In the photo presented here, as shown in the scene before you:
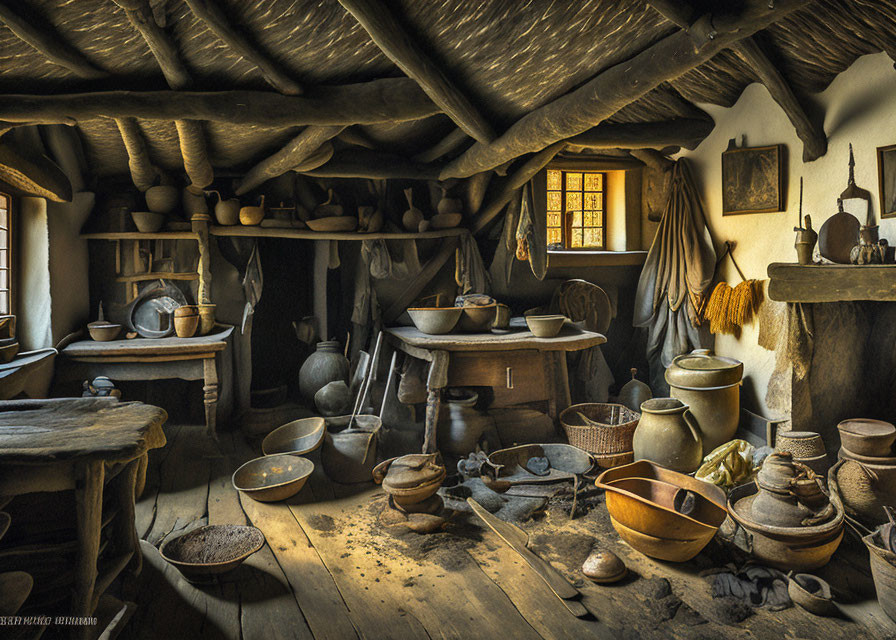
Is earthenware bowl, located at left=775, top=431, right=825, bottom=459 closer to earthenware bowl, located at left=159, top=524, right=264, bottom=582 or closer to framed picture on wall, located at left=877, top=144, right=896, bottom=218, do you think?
framed picture on wall, located at left=877, top=144, right=896, bottom=218

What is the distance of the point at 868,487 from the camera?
3383mm

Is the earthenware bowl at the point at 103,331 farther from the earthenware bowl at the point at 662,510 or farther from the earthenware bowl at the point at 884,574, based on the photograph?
the earthenware bowl at the point at 884,574

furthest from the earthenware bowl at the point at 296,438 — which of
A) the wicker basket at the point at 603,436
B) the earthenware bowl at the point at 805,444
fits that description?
the earthenware bowl at the point at 805,444

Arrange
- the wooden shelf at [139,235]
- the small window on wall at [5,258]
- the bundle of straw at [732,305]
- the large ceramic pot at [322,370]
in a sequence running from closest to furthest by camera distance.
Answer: the small window on wall at [5,258], the wooden shelf at [139,235], the bundle of straw at [732,305], the large ceramic pot at [322,370]

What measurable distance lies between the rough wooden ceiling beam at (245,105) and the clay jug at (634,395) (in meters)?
3.27

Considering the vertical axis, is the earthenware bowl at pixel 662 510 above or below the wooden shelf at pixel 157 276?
below

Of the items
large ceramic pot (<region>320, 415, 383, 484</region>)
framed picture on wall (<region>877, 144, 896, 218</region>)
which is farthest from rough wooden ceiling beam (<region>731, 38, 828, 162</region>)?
large ceramic pot (<region>320, 415, 383, 484</region>)

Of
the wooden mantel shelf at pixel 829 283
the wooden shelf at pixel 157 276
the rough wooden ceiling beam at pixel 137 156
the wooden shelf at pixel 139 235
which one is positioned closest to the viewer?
the wooden mantel shelf at pixel 829 283

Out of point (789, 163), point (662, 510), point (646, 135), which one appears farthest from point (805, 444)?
point (646, 135)

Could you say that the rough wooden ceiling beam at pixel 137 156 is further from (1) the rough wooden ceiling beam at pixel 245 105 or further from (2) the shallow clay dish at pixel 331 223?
(2) the shallow clay dish at pixel 331 223

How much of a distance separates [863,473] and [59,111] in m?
4.78

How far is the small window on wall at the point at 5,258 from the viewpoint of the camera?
412 centimetres

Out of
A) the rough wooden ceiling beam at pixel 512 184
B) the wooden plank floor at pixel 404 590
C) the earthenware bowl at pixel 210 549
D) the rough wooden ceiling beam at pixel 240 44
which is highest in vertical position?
the rough wooden ceiling beam at pixel 240 44

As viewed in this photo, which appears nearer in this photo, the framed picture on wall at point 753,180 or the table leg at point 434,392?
the table leg at point 434,392
